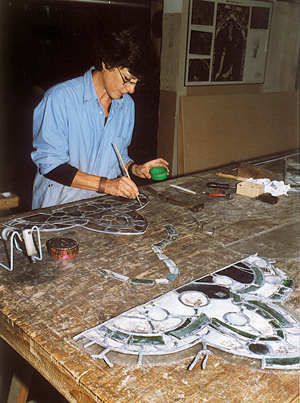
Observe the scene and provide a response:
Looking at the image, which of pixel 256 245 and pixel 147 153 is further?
pixel 147 153

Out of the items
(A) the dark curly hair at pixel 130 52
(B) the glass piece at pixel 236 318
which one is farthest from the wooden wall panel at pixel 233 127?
(B) the glass piece at pixel 236 318

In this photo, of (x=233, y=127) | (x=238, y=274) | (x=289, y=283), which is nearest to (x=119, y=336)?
(x=238, y=274)

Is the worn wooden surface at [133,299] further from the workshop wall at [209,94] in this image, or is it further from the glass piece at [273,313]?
the workshop wall at [209,94]

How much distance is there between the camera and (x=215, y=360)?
103cm

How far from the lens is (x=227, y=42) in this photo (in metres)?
5.16

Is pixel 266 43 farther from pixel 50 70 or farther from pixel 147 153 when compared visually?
pixel 50 70

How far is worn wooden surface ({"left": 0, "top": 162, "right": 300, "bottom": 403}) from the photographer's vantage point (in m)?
0.93

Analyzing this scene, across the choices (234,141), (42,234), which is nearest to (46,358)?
(42,234)

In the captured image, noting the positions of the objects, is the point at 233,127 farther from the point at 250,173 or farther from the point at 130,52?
the point at 130,52

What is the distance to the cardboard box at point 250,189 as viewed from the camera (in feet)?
7.68

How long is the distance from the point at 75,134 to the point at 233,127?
3370mm

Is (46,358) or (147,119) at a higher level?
(147,119)

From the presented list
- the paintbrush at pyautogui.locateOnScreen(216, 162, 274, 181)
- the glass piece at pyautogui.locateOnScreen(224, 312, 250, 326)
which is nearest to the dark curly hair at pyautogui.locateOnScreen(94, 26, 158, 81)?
the paintbrush at pyautogui.locateOnScreen(216, 162, 274, 181)

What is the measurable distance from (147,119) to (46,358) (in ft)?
13.8
